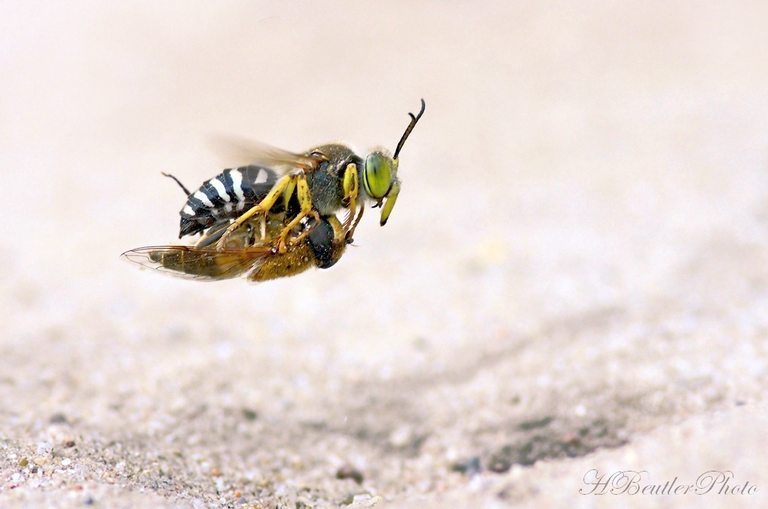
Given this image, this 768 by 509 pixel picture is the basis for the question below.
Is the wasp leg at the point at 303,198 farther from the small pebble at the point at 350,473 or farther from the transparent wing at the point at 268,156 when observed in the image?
the small pebble at the point at 350,473

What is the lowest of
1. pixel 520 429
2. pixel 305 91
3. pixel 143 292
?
pixel 520 429

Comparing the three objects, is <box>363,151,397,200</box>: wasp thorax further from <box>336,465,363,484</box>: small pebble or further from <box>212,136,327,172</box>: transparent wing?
<box>336,465,363,484</box>: small pebble

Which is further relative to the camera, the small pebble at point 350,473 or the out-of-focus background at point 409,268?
the small pebble at point 350,473

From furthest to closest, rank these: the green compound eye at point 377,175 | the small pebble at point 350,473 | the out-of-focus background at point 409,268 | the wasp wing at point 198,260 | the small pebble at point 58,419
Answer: the small pebble at point 350,473, the small pebble at point 58,419, the out-of-focus background at point 409,268, the green compound eye at point 377,175, the wasp wing at point 198,260

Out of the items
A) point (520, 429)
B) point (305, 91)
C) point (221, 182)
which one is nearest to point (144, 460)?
point (221, 182)

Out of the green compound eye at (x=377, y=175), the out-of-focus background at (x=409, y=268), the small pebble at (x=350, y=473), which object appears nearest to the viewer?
the green compound eye at (x=377, y=175)

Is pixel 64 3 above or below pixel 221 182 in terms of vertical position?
above

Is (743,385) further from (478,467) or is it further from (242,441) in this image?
(242,441)

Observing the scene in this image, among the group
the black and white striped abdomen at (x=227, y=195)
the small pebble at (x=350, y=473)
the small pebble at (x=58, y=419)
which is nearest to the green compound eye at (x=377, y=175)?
the black and white striped abdomen at (x=227, y=195)
